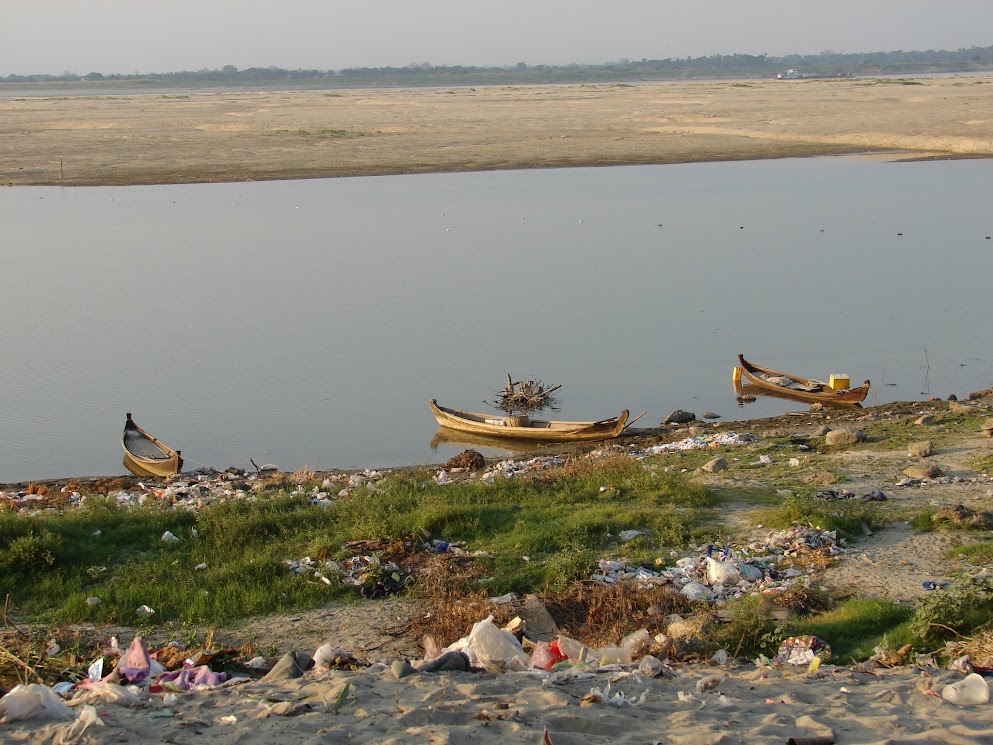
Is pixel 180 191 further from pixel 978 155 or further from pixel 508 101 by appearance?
pixel 508 101

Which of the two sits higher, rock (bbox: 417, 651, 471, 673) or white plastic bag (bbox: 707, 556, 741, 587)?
rock (bbox: 417, 651, 471, 673)

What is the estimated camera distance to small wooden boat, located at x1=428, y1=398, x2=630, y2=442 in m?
14.6

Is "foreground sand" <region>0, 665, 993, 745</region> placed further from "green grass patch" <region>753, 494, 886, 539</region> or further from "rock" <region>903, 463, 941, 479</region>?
"rock" <region>903, 463, 941, 479</region>

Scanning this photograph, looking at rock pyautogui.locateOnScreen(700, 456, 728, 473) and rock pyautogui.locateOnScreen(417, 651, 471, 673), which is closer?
rock pyautogui.locateOnScreen(417, 651, 471, 673)

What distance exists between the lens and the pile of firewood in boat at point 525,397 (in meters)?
16.6

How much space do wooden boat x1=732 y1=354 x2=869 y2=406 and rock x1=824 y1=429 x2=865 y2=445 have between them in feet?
8.91

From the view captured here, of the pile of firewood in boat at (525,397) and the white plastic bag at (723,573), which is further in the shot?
the pile of firewood in boat at (525,397)

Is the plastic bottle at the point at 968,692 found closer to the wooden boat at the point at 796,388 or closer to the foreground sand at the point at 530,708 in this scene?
the foreground sand at the point at 530,708

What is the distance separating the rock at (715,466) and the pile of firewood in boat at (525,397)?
4.79 m

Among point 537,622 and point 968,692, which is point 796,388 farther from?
point 968,692

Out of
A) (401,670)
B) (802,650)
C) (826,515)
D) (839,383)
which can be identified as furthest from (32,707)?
(839,383)

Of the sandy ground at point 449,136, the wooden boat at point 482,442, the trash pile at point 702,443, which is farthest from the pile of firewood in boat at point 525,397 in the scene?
the sandy ground at point 449,136

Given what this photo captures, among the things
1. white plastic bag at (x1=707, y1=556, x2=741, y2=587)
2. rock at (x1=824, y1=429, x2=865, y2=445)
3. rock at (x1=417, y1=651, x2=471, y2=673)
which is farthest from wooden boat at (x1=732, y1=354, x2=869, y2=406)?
rock at (x1=417, y1=651, x2=471, y2=673)

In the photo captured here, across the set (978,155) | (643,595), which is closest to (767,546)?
(643,595)
